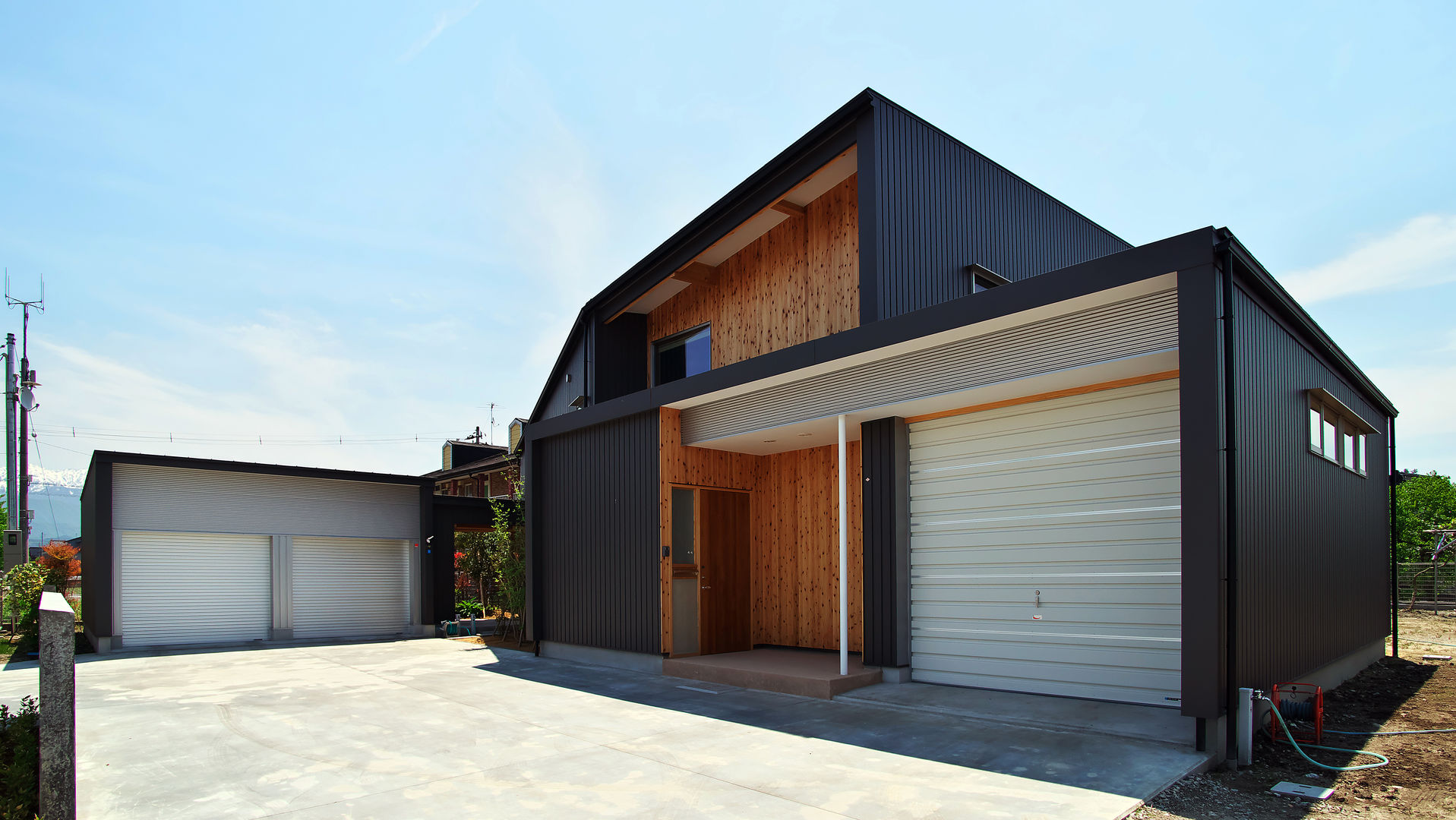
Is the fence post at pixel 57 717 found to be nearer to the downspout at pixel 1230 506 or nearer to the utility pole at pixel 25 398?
the downspout at pixel 1230 506

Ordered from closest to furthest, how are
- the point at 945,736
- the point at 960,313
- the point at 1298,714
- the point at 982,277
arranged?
A: the point at 1298,714
the point at 945,736
the point at 960,313
the point at 982,277

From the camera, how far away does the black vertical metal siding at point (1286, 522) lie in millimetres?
5840

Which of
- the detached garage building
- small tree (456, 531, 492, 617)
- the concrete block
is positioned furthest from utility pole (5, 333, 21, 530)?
the concrete block

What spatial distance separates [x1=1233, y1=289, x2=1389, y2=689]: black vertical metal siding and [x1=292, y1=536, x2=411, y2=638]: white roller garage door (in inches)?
638

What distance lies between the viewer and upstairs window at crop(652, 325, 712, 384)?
12.5 m

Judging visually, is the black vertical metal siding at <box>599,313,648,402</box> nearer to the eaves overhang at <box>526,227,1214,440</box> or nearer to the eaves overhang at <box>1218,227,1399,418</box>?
the eaves overhang at <box>526,227,1214,440</box>

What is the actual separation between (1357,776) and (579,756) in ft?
17.8

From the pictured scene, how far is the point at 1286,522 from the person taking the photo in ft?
22.2

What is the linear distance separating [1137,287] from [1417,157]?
5.92 m

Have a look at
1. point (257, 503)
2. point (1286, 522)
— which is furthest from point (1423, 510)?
point (257, 503)

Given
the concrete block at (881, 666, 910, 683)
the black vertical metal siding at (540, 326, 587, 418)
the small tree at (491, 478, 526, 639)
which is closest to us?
the concrete block at (881, 666, 910, 683)

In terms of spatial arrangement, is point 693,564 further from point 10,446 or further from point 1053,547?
point 10,446

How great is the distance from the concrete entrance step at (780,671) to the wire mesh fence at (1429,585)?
1878 cm

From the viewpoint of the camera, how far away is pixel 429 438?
50.2 m
